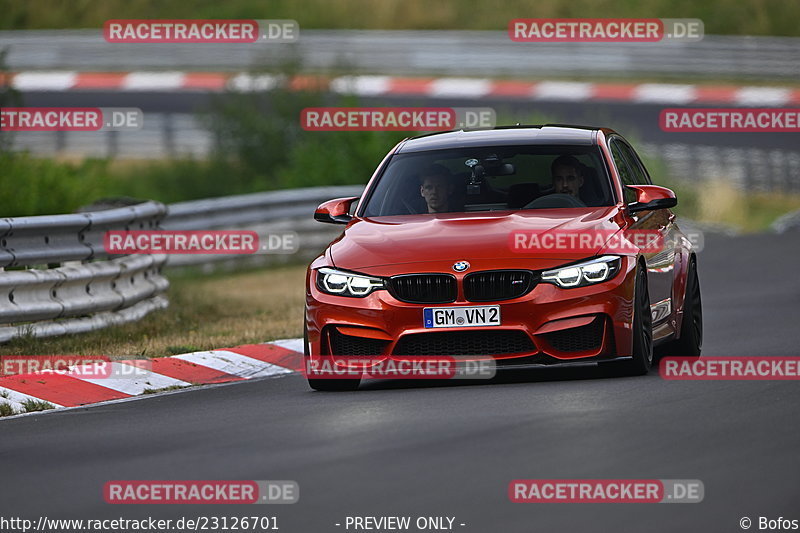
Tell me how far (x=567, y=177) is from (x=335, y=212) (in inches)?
60.4

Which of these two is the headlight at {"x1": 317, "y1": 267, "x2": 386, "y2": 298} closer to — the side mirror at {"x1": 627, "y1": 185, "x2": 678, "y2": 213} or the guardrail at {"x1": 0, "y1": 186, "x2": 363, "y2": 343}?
the side mirror at {"x1": 627, "y1": 185, "x2": 678, "y2": 213}

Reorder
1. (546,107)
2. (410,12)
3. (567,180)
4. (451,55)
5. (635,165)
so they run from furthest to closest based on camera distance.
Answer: (410,12)
(451,55)
(546,107)
(635,165)
(567,180)

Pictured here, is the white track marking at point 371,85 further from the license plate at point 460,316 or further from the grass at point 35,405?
the license plate at point 460,316

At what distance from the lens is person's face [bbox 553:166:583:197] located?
446 inches

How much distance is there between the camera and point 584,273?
10070 mm

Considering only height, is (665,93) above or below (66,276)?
below

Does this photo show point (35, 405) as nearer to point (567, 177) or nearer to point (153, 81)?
point (567, 177)

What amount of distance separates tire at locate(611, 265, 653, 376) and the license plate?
846mm

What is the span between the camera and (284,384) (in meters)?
11.4

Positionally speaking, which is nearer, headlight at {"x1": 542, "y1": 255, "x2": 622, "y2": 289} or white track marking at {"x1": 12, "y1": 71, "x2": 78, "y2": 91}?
headlight at {"x1": 542, "y1": 255, "x2": 622, "y2": 289}

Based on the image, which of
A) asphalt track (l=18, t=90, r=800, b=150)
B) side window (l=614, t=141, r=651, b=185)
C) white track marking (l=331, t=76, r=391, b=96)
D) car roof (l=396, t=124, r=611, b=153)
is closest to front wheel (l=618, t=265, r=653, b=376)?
car roof (l=396, t=124, r=611, b=153)

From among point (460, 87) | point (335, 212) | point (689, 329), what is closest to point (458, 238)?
point (335, 212)

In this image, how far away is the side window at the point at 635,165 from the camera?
1230 cm

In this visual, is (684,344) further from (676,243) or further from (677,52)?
(677,52)
